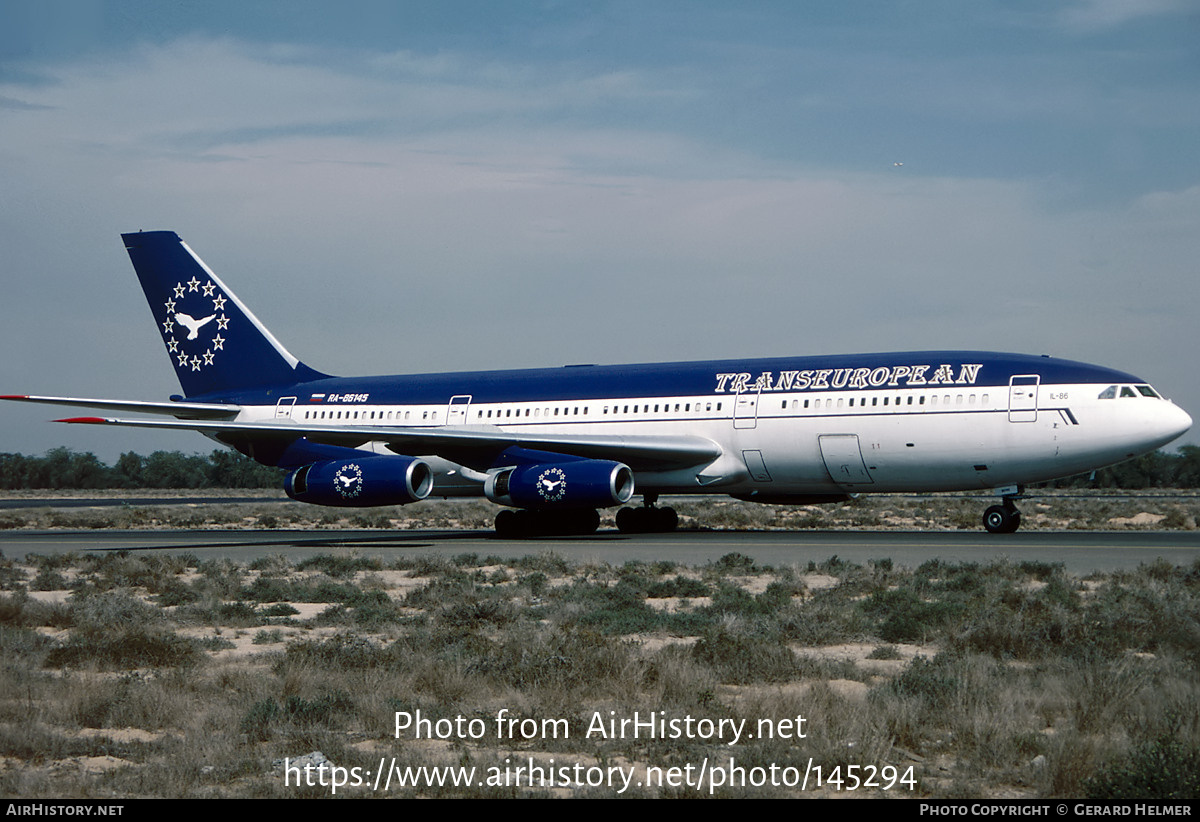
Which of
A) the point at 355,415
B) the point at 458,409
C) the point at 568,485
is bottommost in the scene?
the point at 568,485

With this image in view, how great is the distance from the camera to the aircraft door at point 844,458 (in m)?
25.3

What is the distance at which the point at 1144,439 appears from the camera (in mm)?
23500

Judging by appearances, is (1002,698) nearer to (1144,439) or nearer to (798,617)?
(798,617)

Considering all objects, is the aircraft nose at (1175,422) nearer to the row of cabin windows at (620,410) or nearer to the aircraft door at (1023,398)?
the aircraft door at (1023,398)

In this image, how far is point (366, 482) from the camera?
25.9 m

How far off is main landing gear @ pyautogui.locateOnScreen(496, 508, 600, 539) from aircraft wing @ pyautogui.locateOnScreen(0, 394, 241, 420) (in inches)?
348

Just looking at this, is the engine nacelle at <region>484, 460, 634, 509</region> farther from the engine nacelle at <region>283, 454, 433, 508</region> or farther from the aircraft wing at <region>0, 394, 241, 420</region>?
the aircraft wing at <region>0, 394, 241, 420</region>

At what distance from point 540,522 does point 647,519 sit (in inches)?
115

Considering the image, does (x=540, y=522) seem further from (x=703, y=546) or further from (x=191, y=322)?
(x=191, y=322)

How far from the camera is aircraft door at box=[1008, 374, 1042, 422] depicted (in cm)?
2392

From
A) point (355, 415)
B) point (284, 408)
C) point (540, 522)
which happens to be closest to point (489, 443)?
point (540, 522)

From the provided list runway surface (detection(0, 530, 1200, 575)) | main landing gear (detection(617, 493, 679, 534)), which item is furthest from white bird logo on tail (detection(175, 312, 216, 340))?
main landing gear (detection(617, 493, 679, 534))

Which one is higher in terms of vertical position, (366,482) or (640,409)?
(640,409)
